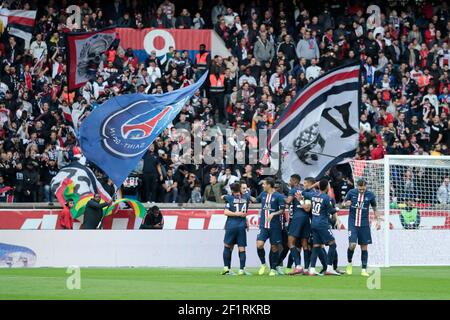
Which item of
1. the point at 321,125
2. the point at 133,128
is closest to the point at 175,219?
the point at 133,128

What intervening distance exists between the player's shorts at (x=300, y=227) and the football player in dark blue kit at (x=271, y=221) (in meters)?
0.31

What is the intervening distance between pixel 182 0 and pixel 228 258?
15.8 meters

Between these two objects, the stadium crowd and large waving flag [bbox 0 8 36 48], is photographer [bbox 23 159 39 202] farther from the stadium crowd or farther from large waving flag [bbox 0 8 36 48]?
large waving flag [bbox 0 8 36 48]

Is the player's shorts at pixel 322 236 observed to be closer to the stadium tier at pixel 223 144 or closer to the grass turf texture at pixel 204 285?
the stadium tier at pixel 223 144

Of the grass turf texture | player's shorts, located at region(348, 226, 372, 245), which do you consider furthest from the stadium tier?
the grass turf texture

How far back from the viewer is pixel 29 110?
2920cm

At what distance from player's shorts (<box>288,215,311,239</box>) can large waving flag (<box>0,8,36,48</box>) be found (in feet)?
42.2

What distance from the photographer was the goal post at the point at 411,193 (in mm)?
25938

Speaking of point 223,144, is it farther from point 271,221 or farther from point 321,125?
point 271,221

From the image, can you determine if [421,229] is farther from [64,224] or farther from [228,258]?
[64,224]

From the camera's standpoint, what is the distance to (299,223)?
22.0m

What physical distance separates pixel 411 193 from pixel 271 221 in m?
5.14

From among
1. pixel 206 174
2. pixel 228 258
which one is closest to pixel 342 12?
pixel 206 174

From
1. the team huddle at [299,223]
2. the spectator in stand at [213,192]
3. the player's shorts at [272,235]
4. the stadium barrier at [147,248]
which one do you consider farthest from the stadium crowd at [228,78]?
the team huddle at [299,223]
